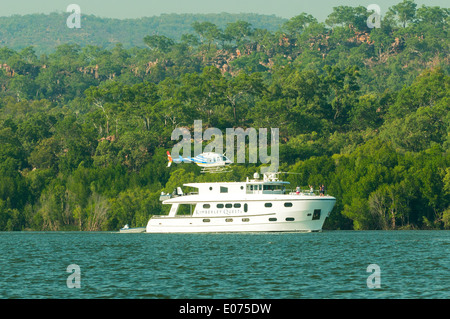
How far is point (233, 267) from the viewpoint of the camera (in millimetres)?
55312

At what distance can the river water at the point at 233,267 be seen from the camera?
4397 centimetres

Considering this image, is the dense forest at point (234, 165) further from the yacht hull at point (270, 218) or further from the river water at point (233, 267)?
the river water at point (233, 267)

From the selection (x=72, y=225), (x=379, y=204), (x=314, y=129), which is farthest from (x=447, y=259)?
(x=314, y=129)

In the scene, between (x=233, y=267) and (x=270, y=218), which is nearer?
(x=233, y=267)

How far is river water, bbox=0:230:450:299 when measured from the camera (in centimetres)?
4397

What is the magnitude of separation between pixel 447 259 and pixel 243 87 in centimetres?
10266

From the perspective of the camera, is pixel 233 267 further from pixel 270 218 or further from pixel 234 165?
pixel 234 165

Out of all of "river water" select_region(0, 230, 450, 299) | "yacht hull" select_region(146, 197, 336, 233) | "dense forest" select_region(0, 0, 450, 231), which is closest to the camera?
"river water" select_region(0, 230, 450, 299)

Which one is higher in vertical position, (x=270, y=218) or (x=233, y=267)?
(x=233, y=267)

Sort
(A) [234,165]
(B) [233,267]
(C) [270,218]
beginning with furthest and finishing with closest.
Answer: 1. (A) [234,165]
2. (C) [270,218]
3. (B) [233,267]

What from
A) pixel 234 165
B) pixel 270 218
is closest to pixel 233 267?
pixel 270 218

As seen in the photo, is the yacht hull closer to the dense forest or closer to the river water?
the river water

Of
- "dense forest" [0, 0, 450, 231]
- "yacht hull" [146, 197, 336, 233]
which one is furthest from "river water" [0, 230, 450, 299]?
"dense forest" [0, 0, 450, 231]
